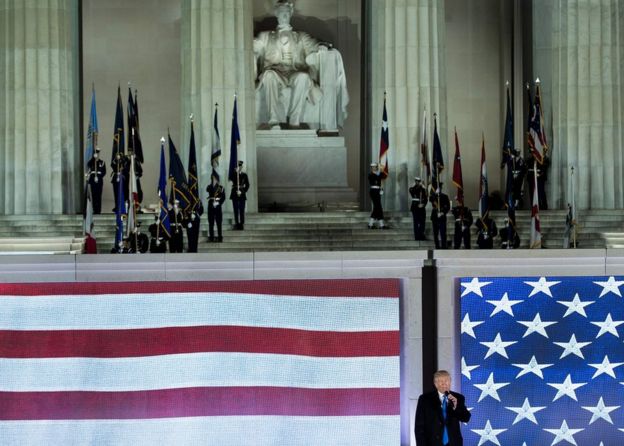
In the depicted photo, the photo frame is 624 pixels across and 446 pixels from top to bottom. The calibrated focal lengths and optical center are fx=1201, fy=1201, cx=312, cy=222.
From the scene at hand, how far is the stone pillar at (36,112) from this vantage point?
1156 inches

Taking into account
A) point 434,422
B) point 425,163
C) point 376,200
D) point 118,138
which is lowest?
point 434,422

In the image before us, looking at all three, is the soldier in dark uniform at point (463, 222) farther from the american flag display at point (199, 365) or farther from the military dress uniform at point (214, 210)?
the american flag display at point (199, 365)

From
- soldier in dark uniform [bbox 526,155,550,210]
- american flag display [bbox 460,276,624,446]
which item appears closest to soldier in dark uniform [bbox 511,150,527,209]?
soldier in dark uniform [bbox 526,155,550,210]

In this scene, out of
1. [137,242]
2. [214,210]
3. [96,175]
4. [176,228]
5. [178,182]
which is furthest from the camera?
[96,175]

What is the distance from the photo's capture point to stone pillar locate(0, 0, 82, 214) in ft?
96.4

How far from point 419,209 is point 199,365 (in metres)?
14.4

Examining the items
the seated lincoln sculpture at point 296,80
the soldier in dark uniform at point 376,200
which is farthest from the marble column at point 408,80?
the seated lincoln sculpture at point 296,80

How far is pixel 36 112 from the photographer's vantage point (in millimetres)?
29531

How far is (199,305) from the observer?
12312mm

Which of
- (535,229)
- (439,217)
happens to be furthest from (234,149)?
Answer: (535,229)

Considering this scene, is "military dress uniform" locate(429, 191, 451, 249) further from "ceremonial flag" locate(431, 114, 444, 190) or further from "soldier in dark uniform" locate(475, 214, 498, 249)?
"ceremonial flag" locate(431, 114, 444, 190)

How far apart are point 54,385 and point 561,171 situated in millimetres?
19878

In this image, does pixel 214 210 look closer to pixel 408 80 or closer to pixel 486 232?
pixel 486 232

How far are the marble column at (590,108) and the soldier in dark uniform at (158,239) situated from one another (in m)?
11.2
